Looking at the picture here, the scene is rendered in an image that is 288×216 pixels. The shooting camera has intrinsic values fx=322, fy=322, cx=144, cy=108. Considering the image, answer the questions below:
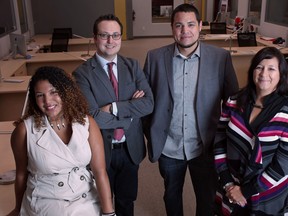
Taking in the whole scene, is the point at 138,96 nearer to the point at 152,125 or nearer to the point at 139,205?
the point at 152,125

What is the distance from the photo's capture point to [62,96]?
58.6 inches

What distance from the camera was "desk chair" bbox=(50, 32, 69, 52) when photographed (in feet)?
22.2

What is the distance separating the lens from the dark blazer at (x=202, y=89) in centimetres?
191

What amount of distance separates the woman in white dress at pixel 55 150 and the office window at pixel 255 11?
21.5 feet

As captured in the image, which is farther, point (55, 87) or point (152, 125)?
point (152, 125)

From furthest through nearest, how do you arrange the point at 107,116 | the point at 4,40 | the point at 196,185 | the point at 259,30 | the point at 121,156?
the point at 259,30 → the point at 4,40 → the point at 196,185 → the point at 121,156 → the point at 107,116

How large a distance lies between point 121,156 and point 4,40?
188 inches

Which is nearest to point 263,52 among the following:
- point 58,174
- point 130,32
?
point 58,174

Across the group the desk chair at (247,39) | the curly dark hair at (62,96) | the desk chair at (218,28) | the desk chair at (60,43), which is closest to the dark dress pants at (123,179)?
the curly dark hair at (62,96)

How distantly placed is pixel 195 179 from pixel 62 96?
1.09m

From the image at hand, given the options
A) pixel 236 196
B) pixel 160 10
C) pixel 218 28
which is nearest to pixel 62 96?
pixel 236 196

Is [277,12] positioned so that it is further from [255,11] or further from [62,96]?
[62,96]

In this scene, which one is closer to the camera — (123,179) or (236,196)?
(236,196)

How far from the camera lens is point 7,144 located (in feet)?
7.39
